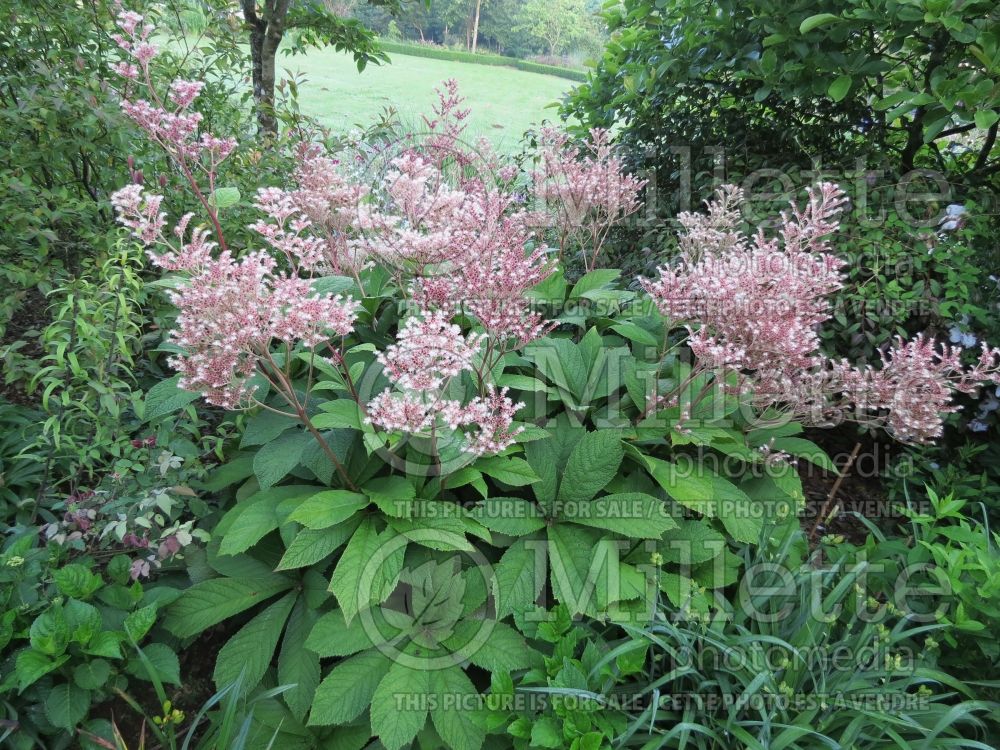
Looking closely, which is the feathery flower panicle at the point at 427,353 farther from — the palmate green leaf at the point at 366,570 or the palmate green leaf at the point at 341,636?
the palmate green leaf at the point at 341,636

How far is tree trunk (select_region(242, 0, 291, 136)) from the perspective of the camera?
12.2 feet

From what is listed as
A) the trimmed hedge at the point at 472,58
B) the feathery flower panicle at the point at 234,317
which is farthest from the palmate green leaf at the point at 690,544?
the trimmed hedge at the point at 472,58

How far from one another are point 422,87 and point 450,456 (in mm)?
16638

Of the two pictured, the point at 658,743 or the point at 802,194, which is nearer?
the point at 658,743

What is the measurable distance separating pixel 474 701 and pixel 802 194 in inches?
121

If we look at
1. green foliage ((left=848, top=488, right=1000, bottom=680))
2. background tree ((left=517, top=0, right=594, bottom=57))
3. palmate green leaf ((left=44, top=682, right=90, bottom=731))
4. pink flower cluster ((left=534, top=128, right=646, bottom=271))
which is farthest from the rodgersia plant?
background tree ((left=517, top=0, right=594, bottom=57))

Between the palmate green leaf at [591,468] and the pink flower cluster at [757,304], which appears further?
the palmate green leaf at [591,468]

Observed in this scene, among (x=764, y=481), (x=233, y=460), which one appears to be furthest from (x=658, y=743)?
(x=233, y=460)

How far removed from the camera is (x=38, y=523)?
7.23 feet

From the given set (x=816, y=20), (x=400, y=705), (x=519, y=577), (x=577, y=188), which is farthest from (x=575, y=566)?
(x=816, y=20)

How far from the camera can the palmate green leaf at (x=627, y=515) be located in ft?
5.96

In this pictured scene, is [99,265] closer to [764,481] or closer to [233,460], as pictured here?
[233,460]

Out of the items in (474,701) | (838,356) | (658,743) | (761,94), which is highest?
(761,94)

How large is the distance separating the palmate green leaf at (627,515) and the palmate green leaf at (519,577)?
18 cm
